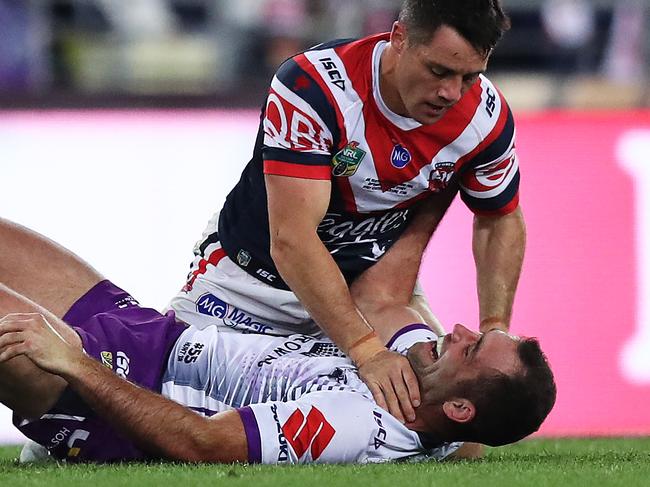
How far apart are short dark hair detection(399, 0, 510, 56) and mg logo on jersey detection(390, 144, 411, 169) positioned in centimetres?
45

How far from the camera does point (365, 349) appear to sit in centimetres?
458

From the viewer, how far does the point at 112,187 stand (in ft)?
24.0

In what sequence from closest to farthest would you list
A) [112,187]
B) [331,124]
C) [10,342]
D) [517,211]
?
[10,342] → [331,124] → [517,211] → [112,187]

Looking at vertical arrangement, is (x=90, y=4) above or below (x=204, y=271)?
above

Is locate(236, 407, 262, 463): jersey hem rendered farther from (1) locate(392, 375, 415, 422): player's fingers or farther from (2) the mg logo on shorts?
(2) the mg logo on shorts

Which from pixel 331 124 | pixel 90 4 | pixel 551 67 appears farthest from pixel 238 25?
pixel 331 124

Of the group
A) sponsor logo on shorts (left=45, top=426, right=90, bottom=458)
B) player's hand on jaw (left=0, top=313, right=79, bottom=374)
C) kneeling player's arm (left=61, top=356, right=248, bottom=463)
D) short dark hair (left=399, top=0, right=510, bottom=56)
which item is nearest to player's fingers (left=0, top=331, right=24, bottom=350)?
player's hand on jaw (left=0, top=313, right=79, bottom=374)

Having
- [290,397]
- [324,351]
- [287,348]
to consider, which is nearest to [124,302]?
[287,348]

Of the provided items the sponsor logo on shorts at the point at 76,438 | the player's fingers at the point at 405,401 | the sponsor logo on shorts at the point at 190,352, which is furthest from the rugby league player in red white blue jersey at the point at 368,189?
the sponsor logo on shorts at the point at 76,438

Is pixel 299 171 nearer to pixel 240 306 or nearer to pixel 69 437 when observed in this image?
pixel 240 306

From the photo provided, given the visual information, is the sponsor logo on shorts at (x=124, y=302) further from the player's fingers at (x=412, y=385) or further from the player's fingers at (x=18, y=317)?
the player's fingers at (x=412, y=385)

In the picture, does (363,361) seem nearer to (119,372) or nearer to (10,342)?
(119,372)

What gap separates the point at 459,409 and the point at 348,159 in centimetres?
106

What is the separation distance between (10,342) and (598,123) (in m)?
4.33
